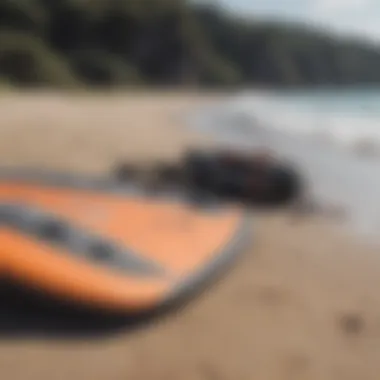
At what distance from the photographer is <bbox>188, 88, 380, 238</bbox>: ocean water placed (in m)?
2.23

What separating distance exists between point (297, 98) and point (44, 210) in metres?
1.96

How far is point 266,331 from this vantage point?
4.02 ft

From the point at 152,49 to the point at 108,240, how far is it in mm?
1862

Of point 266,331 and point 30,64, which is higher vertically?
point 30,64

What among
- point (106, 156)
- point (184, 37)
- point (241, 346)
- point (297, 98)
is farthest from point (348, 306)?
point (297, 98)

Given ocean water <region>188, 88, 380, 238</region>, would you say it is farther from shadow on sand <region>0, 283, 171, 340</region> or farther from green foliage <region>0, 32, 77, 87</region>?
shadow on sand <region>0, 283, 171, 340</region>

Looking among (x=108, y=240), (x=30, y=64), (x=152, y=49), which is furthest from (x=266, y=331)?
(x=30, y=64)

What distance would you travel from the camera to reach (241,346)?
1.16 meters

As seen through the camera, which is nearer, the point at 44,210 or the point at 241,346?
the point at 241,346

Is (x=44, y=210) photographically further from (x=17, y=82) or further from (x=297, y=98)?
(x=17, y=82)

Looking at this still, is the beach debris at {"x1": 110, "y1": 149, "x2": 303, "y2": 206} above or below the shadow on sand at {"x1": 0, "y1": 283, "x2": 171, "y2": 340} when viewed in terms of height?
above

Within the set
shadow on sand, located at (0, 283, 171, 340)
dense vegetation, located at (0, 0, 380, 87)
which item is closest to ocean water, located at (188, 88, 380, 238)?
dense vegetation, located at (0, 0, 380, 87)

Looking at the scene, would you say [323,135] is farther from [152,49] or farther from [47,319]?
[47,319]

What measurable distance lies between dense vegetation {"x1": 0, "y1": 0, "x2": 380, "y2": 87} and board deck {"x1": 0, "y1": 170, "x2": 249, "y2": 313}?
692 millimetres
